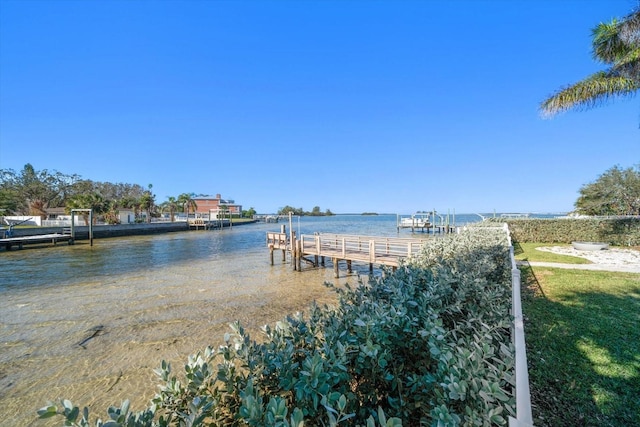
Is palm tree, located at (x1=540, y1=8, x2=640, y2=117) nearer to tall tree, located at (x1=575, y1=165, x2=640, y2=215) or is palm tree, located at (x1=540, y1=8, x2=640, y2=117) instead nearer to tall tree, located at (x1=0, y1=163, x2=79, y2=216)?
tall tree, located at (x1=575, y1=165, x2=640, y2=215)

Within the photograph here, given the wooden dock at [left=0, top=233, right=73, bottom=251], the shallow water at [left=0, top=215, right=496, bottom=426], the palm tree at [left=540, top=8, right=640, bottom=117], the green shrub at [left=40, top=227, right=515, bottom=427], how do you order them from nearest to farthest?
the green shrub at [left=40, top=227, right=515, bottom=427] < the shallow water at [left=0, top=215, right=496, bottom=426] < the palm tree at [left=540, top=8, right=640, bottom=117] < the wooden dock at [left=0, top=233, right=73, bottom=251]

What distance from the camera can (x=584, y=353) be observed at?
3.83 meters

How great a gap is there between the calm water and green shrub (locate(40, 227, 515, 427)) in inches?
162

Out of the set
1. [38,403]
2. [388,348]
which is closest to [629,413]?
[388,348]

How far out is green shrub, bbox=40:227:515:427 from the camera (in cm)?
130

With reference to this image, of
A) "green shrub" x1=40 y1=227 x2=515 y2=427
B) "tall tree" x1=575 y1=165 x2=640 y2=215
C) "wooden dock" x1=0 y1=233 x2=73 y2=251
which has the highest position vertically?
"tall tree" x1=575 y1=165 x2=640 y2=215

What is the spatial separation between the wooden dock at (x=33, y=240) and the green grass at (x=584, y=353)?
3370cm

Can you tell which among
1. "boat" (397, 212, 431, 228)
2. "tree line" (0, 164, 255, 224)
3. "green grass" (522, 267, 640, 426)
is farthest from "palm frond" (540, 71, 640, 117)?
"tree line" (0, 164, 255, 224)

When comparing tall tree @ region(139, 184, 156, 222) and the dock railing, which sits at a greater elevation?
tall tree @ region(139, 184, 156, 222)

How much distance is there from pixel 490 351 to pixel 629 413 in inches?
104

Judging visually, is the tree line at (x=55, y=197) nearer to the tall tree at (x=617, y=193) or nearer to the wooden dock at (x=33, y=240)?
the wooden dock at (x=33, y=240)

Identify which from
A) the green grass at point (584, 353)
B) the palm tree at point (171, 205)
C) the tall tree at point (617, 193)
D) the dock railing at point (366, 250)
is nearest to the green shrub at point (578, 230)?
the tall tree at point (617, 193)

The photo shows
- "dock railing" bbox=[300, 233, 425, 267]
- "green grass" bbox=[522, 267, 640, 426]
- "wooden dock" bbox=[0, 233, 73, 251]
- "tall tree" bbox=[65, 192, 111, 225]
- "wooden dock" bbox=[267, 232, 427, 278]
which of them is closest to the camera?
"green grass" bbox=[522, 267, 640, 426]

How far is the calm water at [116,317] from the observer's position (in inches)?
199
